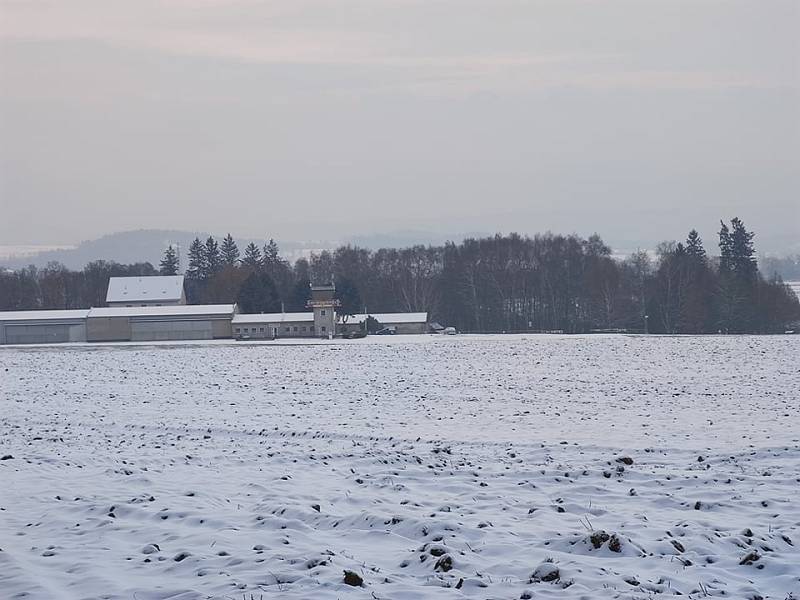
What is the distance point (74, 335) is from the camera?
91.5 m

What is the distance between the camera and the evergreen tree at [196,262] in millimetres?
135500

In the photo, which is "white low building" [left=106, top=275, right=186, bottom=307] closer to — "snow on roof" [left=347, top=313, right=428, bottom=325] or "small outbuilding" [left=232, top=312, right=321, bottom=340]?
"small outbuilding" [left=232, top=312, right=321, bottom=340]

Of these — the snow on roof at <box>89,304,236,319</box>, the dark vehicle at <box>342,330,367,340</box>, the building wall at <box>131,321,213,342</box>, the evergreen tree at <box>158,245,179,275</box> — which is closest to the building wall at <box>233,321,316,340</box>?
the snow on roof at <box>89,304,236,319</box>

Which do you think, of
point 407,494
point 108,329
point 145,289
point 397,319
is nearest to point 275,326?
point 397,319

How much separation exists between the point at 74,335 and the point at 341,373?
67260 millimetres

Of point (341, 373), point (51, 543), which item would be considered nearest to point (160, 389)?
point (341, 373)

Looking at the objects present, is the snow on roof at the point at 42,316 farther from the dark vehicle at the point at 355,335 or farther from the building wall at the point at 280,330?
the dark vehicle at the point at 355,335

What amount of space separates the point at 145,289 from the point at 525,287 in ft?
155

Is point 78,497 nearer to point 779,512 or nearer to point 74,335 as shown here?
point 779,512

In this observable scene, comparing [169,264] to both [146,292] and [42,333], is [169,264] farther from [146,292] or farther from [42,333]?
[42,333]

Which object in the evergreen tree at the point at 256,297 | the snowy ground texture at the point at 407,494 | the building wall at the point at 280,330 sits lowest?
the snowy ground texture at the point at 407,494

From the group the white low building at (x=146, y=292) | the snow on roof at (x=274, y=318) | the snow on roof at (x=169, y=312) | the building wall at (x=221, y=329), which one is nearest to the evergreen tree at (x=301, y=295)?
the snow on roof at (x=274, y=318)

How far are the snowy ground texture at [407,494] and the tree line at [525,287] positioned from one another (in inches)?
2787

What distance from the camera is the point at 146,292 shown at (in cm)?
10869
